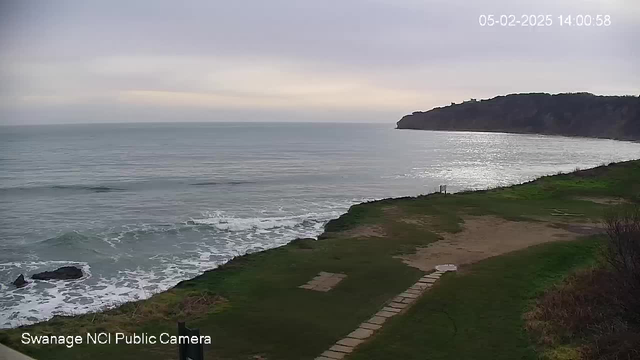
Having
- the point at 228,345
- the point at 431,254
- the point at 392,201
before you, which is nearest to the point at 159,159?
the point at 392,201

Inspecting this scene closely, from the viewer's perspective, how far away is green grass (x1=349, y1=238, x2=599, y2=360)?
10.7 metres

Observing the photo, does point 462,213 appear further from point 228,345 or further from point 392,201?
point 228,345

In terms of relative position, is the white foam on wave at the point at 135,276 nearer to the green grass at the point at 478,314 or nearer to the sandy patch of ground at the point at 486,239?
the sandy patch of ground at the point at 486,239

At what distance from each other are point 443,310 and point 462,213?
15.8 m

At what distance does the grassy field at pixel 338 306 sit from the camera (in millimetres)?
10891

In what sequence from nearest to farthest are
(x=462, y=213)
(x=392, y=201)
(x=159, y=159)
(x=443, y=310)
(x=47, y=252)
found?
(x=443, y=310) < (x=47, y=252) < (x=462, y=213) < (x=392, y=201) < (x=159, y=159)

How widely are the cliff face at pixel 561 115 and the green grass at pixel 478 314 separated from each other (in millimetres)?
143994

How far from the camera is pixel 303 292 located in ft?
49.2

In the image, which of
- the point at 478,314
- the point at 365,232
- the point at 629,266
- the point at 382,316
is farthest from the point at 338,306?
the point at 365,232

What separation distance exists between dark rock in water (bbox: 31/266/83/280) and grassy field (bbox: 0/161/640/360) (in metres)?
6.03

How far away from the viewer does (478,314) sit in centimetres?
1283

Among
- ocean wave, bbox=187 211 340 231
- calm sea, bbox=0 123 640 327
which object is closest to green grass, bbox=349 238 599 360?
calm sea, bbox=0 123 640 327

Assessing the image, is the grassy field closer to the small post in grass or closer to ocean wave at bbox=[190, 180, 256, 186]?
the small post in grass

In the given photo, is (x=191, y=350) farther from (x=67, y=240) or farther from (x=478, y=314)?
(x=67, y=240)
